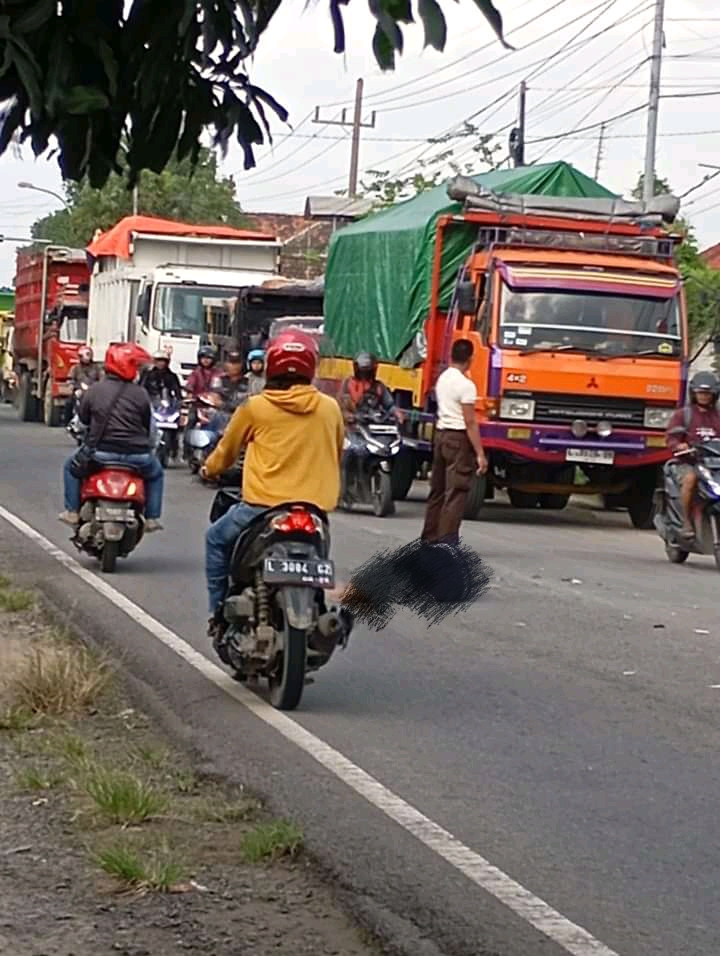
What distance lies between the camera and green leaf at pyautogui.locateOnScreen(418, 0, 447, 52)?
12.2ft

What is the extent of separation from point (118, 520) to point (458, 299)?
748 cm

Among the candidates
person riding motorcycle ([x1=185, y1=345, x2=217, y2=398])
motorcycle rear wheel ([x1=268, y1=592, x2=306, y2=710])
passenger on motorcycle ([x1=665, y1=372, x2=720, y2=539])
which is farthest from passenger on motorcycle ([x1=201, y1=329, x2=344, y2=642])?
person riding motorcycle ([x1=185, y1=345, x2=217, y2=398])

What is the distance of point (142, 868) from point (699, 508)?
11.6 metres

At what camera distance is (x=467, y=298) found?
2070 cm

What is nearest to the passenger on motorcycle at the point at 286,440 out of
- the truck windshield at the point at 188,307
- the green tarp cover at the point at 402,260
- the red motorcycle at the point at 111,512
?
the red motorcycle at the point at 111,512

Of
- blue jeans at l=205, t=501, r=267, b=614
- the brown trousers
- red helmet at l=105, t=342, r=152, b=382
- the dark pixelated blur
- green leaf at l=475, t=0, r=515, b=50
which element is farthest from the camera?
the brown trousers

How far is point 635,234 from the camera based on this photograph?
72.5 ft

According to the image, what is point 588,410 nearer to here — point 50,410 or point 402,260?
point 402,260

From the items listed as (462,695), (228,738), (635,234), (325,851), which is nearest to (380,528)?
(635,234)

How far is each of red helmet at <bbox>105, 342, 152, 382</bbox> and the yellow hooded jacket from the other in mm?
4934

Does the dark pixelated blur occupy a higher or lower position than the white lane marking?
higher

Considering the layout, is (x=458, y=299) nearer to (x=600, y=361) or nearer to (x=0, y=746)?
(x=600, y=361)

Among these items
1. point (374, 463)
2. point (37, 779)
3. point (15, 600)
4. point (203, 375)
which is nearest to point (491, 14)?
point (37, 779)

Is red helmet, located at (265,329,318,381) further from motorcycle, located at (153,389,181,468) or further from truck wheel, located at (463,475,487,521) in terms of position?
motorcycle, located at (153,389,181,468)
